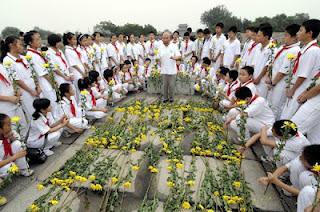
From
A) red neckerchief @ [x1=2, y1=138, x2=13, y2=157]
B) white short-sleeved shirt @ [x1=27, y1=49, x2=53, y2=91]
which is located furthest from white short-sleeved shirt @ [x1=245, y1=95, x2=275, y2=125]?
white short-sleeved shirt @ [x1=27, y1=49, x2=53, y2=91]

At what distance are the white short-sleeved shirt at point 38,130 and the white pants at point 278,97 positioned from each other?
4.40 meters

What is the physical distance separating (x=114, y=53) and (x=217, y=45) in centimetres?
368

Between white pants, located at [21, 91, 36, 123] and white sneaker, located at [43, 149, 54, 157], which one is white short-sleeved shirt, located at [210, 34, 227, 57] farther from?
white sneaker, located at [43, 149, 54, 157]

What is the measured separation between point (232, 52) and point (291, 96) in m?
3.49

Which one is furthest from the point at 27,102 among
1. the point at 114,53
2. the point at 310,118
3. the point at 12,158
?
the point at 310,118

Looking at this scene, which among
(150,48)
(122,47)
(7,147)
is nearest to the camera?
(7,147)

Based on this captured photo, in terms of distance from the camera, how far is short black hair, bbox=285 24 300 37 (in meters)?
4.90

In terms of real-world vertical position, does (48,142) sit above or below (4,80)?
below

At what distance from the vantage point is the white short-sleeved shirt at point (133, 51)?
10.3 metres

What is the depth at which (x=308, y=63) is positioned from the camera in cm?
421

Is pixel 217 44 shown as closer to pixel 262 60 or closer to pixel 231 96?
pixel 262 60

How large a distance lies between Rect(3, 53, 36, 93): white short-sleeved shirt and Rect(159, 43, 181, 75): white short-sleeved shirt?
339 centimetres

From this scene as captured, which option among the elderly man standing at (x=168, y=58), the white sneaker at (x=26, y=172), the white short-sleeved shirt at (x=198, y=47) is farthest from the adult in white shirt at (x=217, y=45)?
the white sneaker at (x=26, y=172)

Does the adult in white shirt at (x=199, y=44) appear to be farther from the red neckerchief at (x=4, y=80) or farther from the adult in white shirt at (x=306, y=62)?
the red neckerchief at (x=4, y=80)
